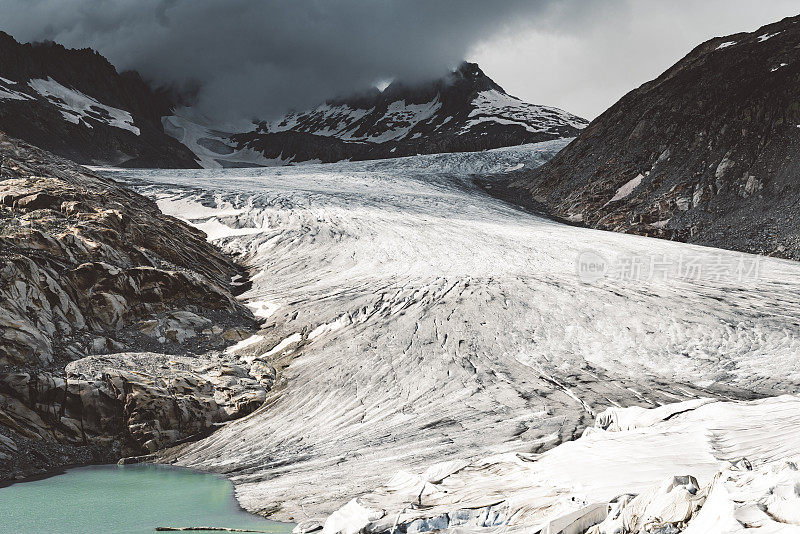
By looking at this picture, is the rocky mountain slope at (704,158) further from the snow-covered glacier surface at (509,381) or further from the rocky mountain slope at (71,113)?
the rocky mountain slope at (71,113)

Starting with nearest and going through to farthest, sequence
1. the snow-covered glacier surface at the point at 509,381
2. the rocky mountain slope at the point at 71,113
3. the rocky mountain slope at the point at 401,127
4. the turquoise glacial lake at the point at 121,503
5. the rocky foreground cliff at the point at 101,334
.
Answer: the snow-covered glacier surface at the point at 509,381
the turquoise glacial lake at the point at 121,503
the rocky foreground cliff at the point at 101,334
the rocky mountain slope at the point at 71,113
the rocky mountain slope at the point at 401,127

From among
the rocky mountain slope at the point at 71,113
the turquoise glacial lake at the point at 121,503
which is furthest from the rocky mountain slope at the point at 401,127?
the turquoise glacial lake at the point at 121,503

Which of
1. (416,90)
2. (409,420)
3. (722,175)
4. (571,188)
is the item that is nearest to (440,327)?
(409,420)

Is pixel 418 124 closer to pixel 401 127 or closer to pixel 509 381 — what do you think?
pixel 401 127

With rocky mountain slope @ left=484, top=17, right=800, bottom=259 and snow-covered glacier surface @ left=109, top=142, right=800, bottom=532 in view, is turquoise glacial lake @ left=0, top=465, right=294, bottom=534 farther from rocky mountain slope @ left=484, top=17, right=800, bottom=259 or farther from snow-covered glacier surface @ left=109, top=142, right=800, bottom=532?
rocky mountain slope @ left=484, top=17, right=800, bottom=259

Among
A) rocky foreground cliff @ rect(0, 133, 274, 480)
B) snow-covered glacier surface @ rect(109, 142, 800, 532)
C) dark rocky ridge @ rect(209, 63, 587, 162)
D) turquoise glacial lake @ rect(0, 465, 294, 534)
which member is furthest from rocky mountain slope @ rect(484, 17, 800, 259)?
dark rocky ridge @ rect(209, 63, 587, 162)

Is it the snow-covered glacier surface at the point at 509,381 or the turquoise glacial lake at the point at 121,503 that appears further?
the turquoise glacial lake at the point at 121,503
